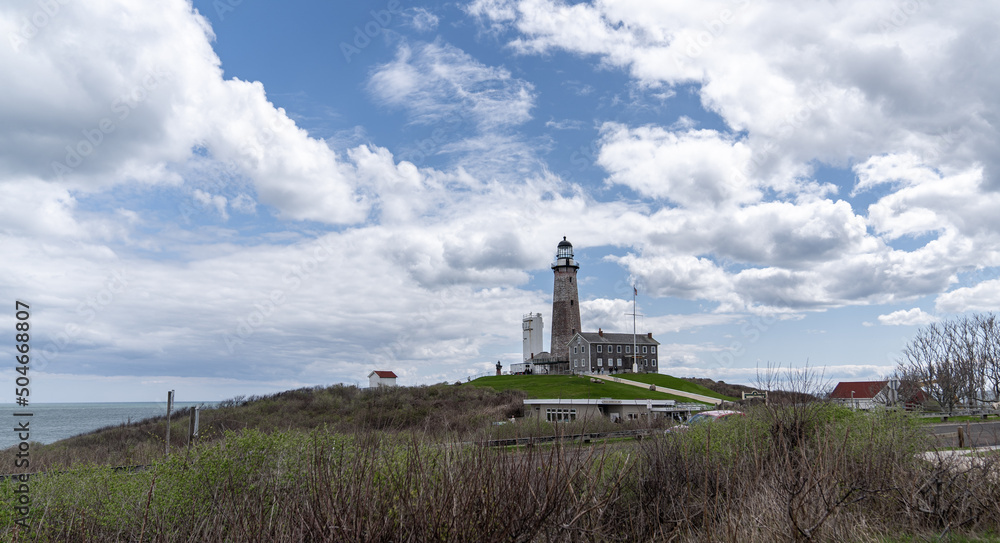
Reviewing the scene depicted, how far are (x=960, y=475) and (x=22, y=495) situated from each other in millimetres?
14849

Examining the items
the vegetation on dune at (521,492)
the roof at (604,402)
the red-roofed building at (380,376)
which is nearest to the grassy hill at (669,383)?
the roof at (604,402)

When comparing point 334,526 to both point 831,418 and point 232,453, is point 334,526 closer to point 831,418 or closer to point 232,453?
point 232,453

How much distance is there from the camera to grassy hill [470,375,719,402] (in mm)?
50928

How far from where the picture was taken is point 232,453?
999cm

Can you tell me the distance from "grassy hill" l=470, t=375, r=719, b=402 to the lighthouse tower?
28.6 ft

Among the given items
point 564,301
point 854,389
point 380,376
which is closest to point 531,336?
point 564,301

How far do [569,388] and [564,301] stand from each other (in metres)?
25.4

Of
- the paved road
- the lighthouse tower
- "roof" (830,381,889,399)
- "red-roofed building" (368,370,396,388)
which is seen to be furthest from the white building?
the paved road

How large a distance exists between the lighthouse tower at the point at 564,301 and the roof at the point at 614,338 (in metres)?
1.50

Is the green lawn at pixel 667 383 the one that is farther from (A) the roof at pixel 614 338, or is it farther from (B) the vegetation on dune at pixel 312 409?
(B) the vegetation on dune at pixel 312 409

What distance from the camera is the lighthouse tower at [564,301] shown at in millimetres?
81562

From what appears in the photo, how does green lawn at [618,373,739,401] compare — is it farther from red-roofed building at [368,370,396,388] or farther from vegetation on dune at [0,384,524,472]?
red-roofed building at [368,370,396,388]

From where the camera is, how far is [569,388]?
57.9m

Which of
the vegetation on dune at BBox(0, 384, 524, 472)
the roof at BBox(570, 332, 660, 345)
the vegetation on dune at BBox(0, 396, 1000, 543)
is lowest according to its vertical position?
the vegetation on dune at BBox(0, 384, 524, 472)
